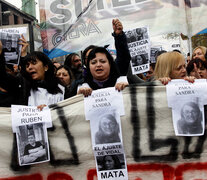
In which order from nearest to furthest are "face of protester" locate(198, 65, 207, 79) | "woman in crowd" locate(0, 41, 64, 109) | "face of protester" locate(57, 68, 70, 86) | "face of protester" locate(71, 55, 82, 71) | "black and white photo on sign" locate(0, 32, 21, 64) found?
"woman in crowd" locate(0, 41, 64, 109)
"face of protester" locate(198, 65, 207, 79)
"black and white photo on sign" locate(0, 32, 21, 64)
"face of protester" locate(57, 68, 70, 86)
"face of protester" locate(71, 55, 82, 71)

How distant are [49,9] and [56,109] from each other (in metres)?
3.01

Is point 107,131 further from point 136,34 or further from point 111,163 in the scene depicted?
point 136,34

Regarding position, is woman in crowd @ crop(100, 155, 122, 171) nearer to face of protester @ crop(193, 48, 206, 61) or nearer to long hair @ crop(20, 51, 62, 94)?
long hair @ crop(20, 51, 62, 94)

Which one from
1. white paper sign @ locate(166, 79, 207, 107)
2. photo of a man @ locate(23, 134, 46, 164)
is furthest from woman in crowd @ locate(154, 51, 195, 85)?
photo of a man @ locate(23, 134, 46, 164)

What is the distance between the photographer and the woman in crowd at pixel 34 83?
2678 mm

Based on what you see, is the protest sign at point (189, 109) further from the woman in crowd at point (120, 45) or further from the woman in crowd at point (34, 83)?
the woman in crowd at point (34, 83)

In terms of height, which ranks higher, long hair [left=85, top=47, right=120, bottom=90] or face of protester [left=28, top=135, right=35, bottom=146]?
long hair [left=85, top=47, right=120, bottom=90]

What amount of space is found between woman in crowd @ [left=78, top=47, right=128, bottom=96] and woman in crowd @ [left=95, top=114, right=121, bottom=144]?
29 centimetres

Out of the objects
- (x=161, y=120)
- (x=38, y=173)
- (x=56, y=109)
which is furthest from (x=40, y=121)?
(x=161, y=120)

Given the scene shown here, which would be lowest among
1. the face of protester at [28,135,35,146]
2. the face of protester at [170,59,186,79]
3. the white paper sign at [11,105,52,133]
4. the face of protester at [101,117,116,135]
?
the face of protester at [28,135,35,146]

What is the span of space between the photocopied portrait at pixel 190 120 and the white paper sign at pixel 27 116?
960 mm

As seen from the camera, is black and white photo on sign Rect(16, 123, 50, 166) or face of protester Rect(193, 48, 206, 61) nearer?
black and white photo on sign Rect(16, 123, 50, 166)

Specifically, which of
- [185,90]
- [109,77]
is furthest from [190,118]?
[109,77]

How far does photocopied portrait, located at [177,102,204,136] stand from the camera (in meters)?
2.34
